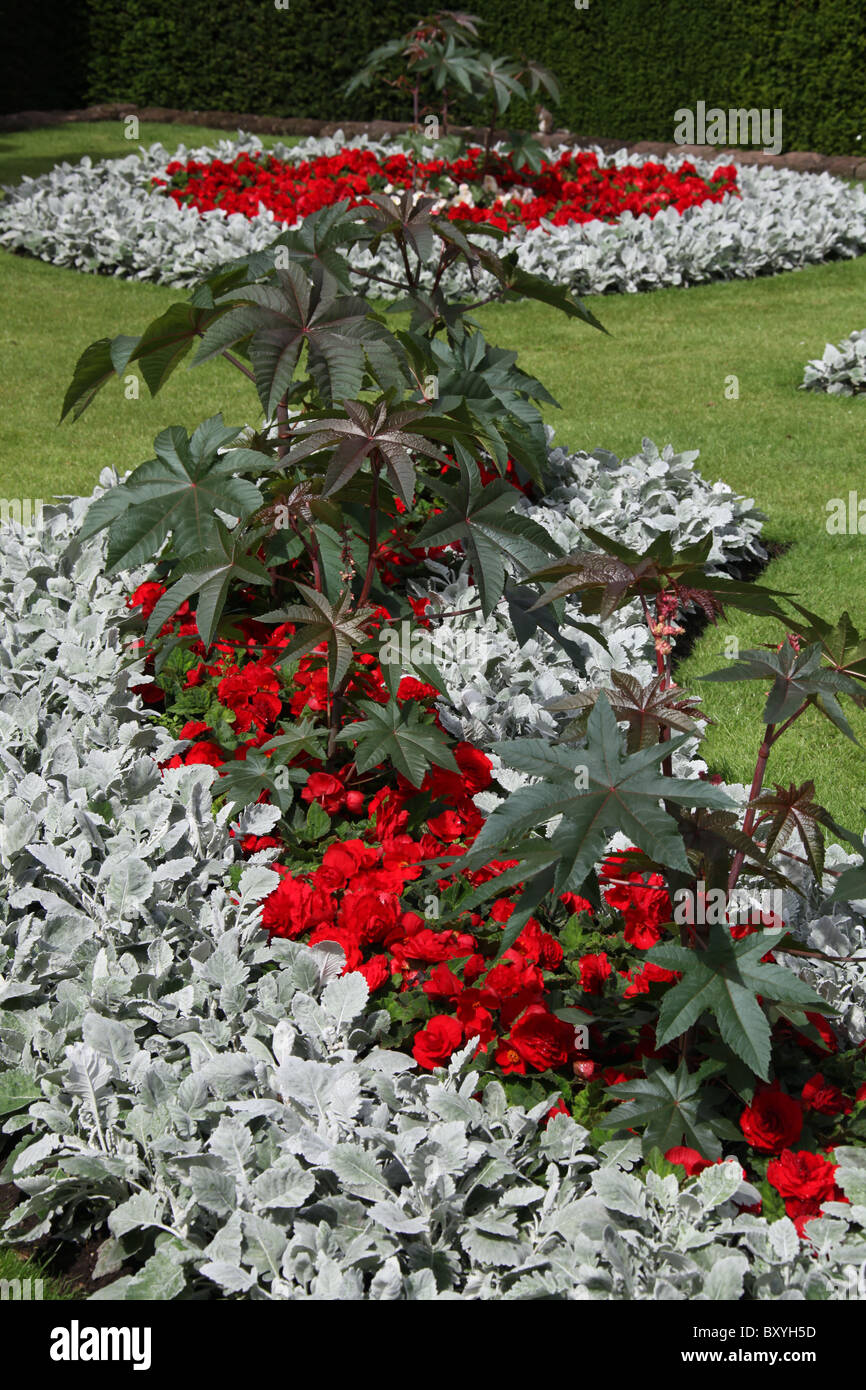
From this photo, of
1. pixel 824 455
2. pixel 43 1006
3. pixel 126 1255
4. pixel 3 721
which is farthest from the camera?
pixel 824 455

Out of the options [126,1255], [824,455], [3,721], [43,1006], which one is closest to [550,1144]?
[126,1255]

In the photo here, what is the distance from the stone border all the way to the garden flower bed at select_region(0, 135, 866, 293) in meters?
1.85

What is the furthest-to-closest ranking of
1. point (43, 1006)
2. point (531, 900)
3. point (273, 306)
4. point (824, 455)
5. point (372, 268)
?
point (372, 268)
point (824, 455)
point (273, 306)
point (43, 1006)
point (531, 900)

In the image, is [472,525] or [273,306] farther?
[273,306]

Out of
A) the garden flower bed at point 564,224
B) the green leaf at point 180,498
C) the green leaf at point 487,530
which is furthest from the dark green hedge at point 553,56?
the green leaf at point 487,530

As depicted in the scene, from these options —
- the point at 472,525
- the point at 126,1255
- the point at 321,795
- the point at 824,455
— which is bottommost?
the point at 126,1255

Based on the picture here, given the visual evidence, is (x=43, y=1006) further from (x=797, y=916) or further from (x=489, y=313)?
(x=489, y=313)

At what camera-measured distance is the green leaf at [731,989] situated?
1.77 m

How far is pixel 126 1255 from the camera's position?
6.74ft

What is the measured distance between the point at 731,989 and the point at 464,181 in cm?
973

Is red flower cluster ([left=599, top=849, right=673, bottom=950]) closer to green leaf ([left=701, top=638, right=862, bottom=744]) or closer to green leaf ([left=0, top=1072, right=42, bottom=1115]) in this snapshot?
green leaf ([left=701, top=638, right=862, bottom=744])

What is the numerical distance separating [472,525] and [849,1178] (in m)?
1.41

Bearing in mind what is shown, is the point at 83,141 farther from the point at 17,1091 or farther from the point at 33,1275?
the point at 33,1275

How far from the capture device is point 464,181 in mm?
10273
